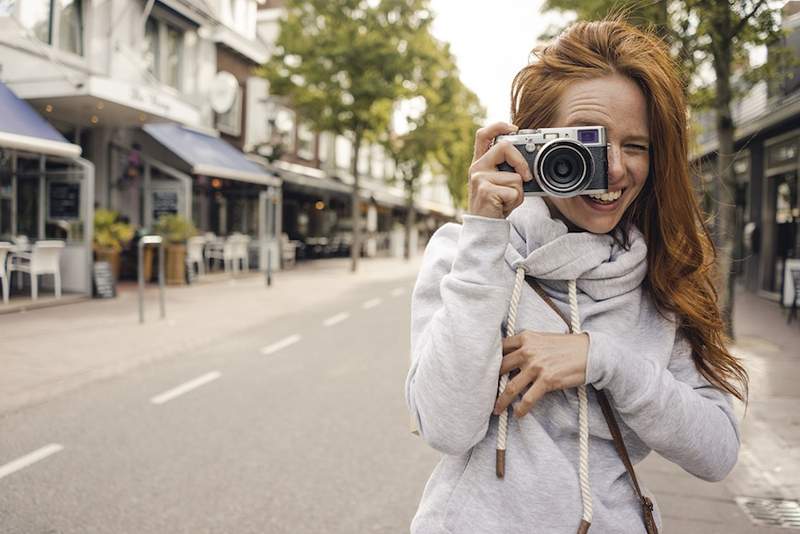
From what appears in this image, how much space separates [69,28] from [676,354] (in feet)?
49.6

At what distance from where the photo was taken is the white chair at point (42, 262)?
10.8 meters

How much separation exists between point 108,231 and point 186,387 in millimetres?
8134

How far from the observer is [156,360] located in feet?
23.7

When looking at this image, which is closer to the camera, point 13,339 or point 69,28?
point 13,339

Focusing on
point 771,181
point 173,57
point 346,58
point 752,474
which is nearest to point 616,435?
point 752,474

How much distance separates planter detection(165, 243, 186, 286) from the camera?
14852mm

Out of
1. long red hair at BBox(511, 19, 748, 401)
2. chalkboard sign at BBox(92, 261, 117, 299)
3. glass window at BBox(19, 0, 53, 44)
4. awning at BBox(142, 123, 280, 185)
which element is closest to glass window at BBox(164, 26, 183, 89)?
awning at BBox(142, 123, 280, 185)

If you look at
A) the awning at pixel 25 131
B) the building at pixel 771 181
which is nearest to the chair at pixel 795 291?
the building at pixel 771 181

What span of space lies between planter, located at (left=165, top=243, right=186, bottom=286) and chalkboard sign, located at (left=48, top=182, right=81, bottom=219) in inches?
108

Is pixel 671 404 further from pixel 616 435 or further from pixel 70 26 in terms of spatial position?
pixel 70 26

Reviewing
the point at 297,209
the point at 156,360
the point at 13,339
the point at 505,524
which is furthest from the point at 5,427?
the point at 297,209

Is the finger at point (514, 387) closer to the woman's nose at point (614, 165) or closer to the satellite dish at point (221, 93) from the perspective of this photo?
the woman's nose at point (614, 165)

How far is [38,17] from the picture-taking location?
42.4ft

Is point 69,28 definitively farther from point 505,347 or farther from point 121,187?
point 505,347
